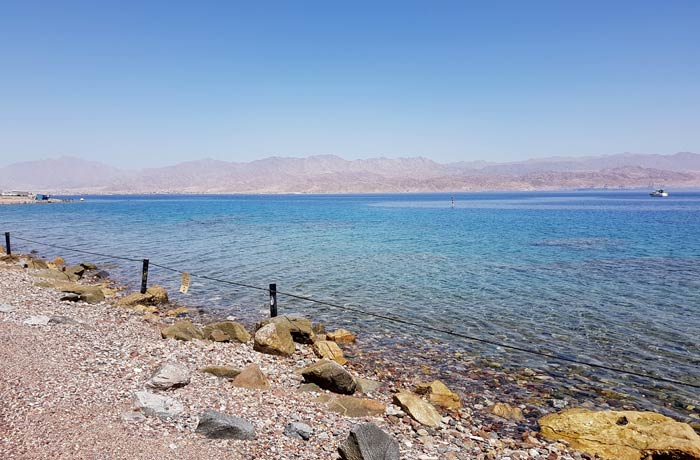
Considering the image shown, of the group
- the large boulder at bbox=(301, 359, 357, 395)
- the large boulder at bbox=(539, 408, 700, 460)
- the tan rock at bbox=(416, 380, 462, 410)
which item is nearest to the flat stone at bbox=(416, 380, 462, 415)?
the tan rock at bbox=(416, 380, 462, 410)

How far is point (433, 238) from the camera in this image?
50.2m

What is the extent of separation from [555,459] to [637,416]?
8.55 ft

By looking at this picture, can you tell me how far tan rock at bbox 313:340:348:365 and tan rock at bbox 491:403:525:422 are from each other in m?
4.86

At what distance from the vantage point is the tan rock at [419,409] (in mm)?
9867

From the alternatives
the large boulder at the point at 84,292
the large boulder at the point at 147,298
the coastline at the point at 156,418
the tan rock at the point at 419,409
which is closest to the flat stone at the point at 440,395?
the coastline at the point at 156,418

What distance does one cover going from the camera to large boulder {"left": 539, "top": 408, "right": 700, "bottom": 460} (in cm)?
874

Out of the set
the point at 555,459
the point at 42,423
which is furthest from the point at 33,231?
the point at 555,459

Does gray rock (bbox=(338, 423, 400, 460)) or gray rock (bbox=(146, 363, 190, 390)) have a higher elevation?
gray rock (bbox=(146, 363, 190, 390))

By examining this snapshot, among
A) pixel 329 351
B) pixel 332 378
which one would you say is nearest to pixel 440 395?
pixel 332 378

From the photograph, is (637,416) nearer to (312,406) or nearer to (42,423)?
(312,406)

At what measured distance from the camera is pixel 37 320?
14.3 metres

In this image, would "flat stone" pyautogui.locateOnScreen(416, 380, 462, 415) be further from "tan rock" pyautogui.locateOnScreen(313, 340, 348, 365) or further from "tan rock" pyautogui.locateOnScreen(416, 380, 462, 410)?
"tan rock" pyautogui.locateOnScreen(313, 340, 348, 365)

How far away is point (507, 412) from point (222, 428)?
6.69 metres

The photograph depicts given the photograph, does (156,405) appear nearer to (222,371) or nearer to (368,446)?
(222,371)
